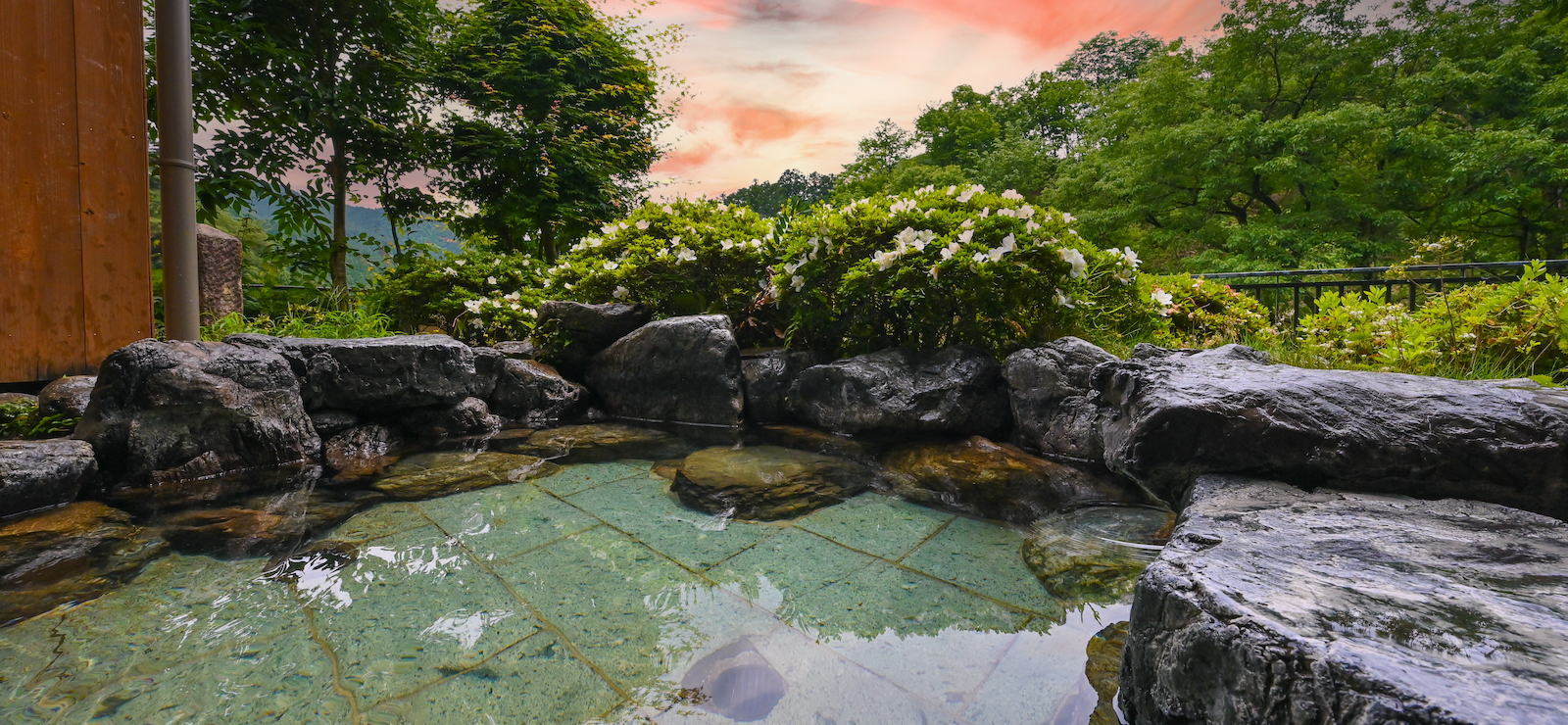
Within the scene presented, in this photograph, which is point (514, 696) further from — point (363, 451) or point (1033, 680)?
point (363, 451)

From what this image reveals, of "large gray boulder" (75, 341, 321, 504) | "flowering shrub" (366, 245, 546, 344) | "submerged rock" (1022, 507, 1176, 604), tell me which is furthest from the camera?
"flowering shrub" (366, 245, 546, 344)

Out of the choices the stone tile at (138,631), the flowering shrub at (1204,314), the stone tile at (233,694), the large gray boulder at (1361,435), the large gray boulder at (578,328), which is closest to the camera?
the stone tile at (233,694)

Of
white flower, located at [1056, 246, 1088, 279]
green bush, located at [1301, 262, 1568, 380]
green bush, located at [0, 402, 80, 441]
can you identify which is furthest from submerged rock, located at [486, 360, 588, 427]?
green bush, located at [1301, 262, 1568, 380]

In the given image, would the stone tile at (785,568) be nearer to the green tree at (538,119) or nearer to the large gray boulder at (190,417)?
the large gray boulder at (190,417)

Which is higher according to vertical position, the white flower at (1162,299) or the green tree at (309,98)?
the green tree at (309,98)

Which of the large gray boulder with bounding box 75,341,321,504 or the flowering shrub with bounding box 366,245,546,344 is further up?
the flowering shrub with bounding box 366,245,546,344

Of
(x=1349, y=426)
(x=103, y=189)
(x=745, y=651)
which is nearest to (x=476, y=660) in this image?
(x=745, y=651)

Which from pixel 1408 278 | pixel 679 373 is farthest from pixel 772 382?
pixel 1408 278

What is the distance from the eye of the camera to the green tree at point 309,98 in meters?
6.47

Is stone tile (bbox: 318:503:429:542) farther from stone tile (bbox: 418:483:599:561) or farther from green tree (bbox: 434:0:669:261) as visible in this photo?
green tree (bbox: 434:0:669:261)

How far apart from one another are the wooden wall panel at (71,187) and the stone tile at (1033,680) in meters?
5.36

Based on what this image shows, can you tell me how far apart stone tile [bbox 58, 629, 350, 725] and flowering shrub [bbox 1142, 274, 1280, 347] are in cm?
507

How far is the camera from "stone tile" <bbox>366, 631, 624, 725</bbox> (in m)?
1.51

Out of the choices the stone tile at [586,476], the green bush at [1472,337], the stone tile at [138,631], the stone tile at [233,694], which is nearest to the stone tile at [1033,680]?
the stone tile at [233,694]
